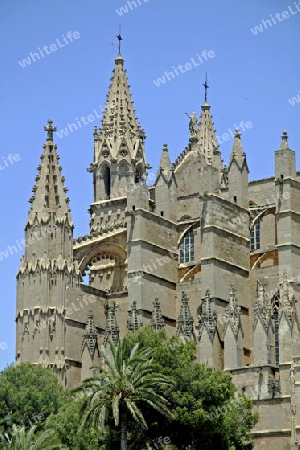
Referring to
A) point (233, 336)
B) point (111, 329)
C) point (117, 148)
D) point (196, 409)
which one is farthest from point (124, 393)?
point (117, 148)

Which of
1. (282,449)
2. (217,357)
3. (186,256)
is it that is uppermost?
(186,256)

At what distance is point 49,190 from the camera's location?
81.3 metres

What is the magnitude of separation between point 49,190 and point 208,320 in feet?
41.1

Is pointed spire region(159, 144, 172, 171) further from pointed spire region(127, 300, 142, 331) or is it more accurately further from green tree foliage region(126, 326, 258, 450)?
green tree foliage region(126, 326, 258, 450)

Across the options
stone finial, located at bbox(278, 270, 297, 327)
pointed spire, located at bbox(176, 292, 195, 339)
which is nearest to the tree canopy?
stone finial, located at bbox(278, 270, 297, 327)

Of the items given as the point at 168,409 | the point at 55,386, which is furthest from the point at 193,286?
the point at 168,409

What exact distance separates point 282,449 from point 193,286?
45.7ft

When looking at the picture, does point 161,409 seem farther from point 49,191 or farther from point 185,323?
point 49,191

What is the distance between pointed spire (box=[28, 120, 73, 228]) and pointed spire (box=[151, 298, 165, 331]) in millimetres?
7821

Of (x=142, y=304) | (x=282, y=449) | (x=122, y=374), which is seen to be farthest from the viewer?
(x=142, y=304)

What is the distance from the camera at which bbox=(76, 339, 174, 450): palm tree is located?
203ft

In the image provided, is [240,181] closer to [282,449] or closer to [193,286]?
[193,286]

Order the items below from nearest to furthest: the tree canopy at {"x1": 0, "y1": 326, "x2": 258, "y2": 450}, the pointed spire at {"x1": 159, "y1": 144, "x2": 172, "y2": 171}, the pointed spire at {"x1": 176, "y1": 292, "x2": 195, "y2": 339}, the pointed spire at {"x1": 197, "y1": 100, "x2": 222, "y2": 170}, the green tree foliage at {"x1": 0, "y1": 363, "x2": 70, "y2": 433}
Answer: the tree canopy at {"x1": 0, "y1": 326, "x2": 258, "y2": 450} < the green tree foliage at {"x1": 0, "y1": 363, "x2": 70, "y2": 433} < the pointed spire at {"x1": 176, "y1": 292, "x2": 195, "y2": 339} < the pointed spire at {"x1": 159, "y1": 144, "x2": 172, "y2": 171} < the pointed spire at {"x1": 197, "y1": 100, "x2": 222, "y2": 170}

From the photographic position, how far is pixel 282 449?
68.5 metres
